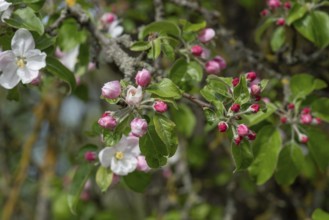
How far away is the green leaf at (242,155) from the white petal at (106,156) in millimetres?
427

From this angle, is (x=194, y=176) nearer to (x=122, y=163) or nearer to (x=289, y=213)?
(x=289, y=213)

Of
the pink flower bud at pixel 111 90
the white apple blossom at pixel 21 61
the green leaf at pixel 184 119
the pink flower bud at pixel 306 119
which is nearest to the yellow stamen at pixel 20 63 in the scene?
the white apple blossom at pixel 21 61

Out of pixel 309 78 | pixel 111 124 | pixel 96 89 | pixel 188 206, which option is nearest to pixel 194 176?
pixel 188 206

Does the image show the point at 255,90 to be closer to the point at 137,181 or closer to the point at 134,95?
the point at 134,95

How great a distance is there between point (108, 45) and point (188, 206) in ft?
5.13

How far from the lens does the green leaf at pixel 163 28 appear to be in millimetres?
1783

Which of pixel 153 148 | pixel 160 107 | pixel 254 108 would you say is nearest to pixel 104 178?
pixel 153 148

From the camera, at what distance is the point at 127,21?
3.01 m

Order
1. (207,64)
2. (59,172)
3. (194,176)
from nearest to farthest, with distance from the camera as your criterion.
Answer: (207,64) → (194,176) → (59,172)

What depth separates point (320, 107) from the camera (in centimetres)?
192

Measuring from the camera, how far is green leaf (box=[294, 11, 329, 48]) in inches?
77.6

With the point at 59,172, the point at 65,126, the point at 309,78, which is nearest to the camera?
the point at 309,78

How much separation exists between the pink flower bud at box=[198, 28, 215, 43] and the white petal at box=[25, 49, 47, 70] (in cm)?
55

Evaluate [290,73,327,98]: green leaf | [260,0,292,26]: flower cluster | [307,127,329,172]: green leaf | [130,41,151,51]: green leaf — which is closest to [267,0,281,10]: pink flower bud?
[260,0,292,26]: flower cluster
